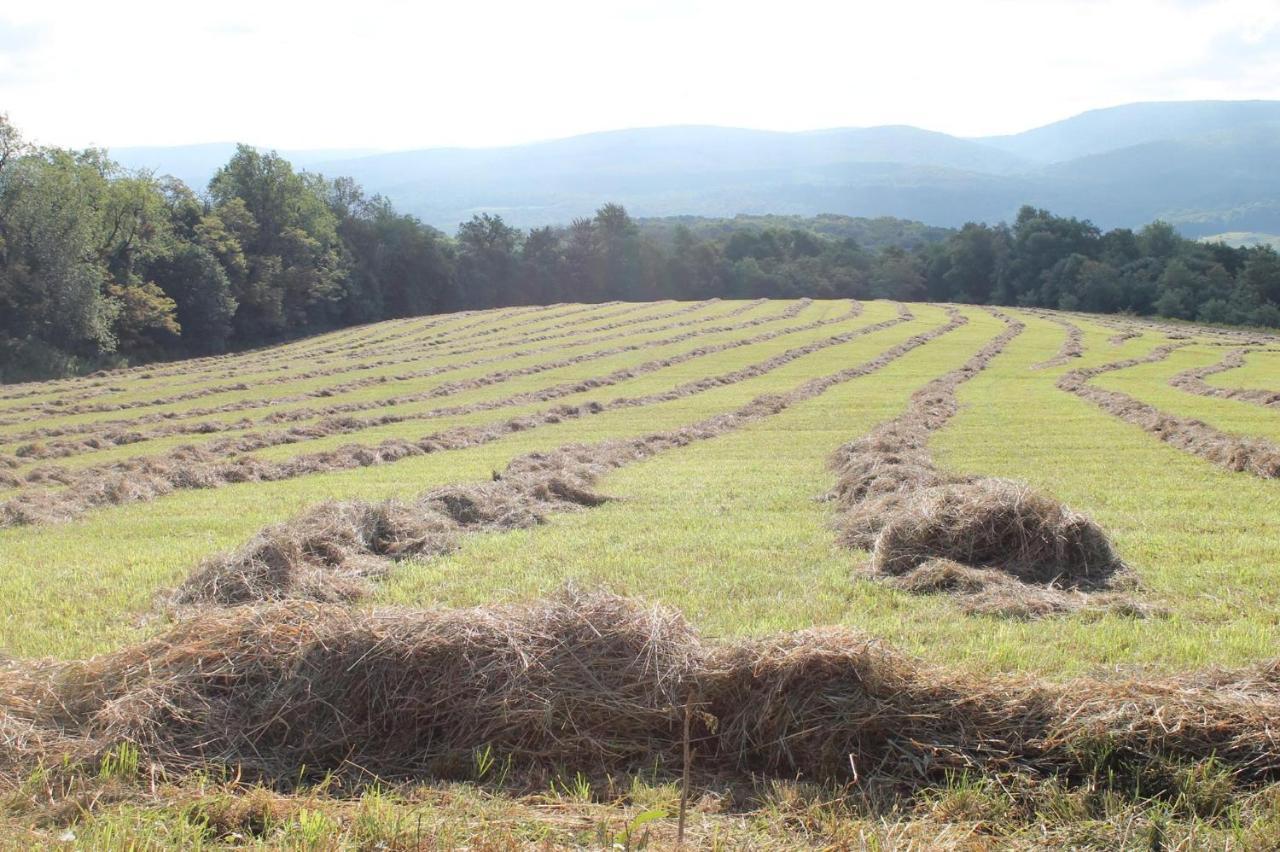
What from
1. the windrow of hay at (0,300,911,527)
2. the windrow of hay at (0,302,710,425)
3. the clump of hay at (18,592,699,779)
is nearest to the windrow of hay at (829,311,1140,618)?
the clump of hay at (18,592,699,779)

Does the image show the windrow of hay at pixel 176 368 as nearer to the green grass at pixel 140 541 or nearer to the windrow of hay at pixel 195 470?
the windrow of hay at pixel 195 470

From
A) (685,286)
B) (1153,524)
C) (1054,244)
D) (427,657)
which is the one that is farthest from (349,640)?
(1054,244)

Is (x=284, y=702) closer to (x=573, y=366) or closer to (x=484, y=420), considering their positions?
(x=484, y=420)

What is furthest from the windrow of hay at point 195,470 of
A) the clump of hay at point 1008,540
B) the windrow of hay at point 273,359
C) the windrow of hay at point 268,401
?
the windrow of hay at point 273,359

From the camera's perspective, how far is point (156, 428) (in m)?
30.9

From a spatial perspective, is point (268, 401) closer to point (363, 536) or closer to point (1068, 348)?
point (363, 536)

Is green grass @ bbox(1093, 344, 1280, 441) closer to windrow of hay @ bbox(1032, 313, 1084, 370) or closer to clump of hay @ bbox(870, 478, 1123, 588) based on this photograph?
windrow of hay @ bbox(1032, 313, 1084, 370)

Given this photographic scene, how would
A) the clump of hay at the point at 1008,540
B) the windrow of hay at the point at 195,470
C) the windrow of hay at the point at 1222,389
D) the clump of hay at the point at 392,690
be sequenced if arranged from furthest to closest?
the windrow of hay at the point at 1222,389 < the windrow of hay at the point at 195,470 < the clump of hay at the point at 1008,540 < the clump of hay at the point at 392,690

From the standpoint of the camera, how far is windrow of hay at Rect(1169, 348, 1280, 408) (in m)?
31.6

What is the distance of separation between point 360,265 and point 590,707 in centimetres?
9931

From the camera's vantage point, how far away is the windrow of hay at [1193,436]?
1845 centimetres

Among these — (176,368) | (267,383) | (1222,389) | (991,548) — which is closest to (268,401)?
(267,383)

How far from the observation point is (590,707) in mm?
6520

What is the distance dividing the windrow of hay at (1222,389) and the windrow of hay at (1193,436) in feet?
11.9
